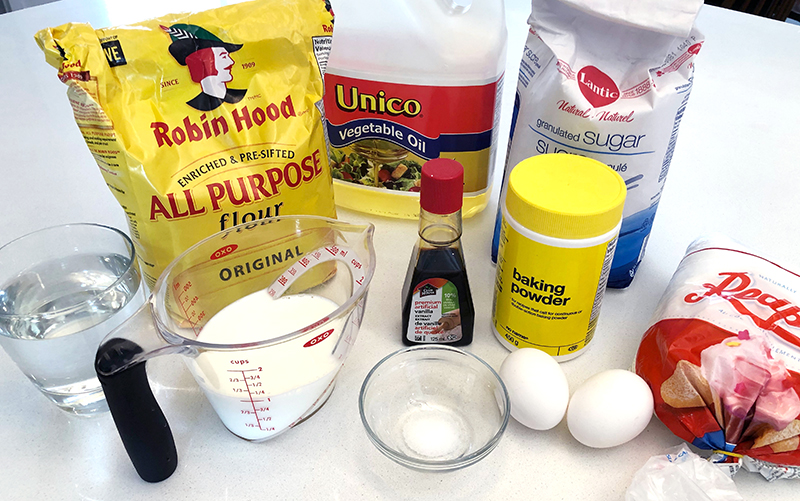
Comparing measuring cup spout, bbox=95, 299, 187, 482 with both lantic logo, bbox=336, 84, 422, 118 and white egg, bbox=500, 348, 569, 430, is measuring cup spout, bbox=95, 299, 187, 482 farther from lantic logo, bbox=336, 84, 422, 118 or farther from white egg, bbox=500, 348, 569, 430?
lantic logo, bbox=336, 84, 422, 118

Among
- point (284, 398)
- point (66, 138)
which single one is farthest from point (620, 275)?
point (66, 138)

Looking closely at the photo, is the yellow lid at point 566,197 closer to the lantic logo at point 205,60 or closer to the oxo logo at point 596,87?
the oxo logo at point 596,87

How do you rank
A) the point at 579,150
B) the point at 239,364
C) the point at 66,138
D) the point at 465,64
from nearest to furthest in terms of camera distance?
the point at 239,364
the point at 579,150
the point at 465,64
the point at 66,138

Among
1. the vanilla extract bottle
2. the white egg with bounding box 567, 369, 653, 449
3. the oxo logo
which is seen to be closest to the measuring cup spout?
the vanilla extract bottle

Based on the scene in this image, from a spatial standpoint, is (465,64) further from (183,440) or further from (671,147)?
(183,440)

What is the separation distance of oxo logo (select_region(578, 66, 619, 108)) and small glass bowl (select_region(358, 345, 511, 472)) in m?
0.32

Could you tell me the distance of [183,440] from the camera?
0.63 meters

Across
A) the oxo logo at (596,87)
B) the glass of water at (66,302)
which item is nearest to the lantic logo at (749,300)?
the oxo logo at (596,87)

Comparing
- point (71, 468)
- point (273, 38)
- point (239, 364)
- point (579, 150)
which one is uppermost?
point (273, 38)

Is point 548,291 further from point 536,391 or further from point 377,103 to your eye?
point 377,103

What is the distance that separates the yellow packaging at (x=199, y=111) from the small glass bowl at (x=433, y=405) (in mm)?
251

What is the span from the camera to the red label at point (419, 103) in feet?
2.68

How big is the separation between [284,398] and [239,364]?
2.3 inches

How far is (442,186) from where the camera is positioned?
2.00 feet
